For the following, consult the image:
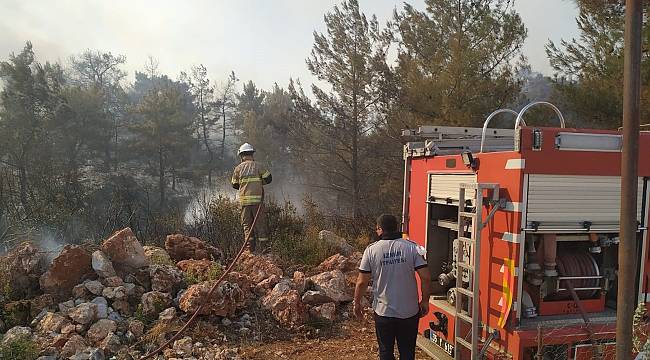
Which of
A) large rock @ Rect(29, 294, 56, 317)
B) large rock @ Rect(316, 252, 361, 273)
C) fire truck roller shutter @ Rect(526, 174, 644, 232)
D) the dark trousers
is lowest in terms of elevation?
large rock @ Rect(29, 294, 56, 317)

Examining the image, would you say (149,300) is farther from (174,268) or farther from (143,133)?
(143,133)

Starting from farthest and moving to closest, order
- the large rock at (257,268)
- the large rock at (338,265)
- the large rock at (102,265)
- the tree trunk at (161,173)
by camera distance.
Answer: the tree trunk at (161,173) < the large rock at (338,265) < the large rock at (257,268) < the large rock at (102,265)

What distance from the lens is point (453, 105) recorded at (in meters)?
13.7

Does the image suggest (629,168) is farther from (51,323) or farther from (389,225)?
(51,323)

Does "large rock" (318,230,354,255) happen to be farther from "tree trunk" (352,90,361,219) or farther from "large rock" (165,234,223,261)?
"tree trunk" (352,90,361,219)

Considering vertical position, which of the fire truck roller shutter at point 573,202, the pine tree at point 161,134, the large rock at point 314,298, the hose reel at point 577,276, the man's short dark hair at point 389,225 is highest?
the pine tree at point 161,134

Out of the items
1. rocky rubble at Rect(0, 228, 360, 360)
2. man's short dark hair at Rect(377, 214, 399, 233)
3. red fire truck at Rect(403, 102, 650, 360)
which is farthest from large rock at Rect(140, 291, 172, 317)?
red fire truck at Rect(403, 102, 650, 360)

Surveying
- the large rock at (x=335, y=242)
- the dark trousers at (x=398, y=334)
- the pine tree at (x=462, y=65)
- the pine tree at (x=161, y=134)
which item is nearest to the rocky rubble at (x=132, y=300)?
the dark trousers at (x=398, y=334)

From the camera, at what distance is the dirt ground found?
5578 millimetres

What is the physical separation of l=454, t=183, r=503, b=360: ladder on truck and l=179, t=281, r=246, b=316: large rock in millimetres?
3001

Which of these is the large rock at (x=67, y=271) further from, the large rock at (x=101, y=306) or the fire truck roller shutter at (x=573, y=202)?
the fire truck roller shutter at (x=573, y=202)

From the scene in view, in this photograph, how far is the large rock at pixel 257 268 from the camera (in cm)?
746

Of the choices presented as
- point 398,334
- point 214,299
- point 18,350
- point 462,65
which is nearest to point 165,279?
point 214,299

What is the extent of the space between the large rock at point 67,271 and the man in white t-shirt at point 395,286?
13.3 feet
